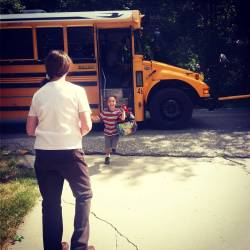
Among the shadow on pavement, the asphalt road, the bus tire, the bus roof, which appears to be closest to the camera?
the shadow on pavement

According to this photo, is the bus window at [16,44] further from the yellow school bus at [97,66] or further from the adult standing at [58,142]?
the adult standing at [58,142]

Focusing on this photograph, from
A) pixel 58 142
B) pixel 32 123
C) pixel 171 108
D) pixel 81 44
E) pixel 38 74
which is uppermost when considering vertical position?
pixel 81 44

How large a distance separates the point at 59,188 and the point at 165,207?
1.47 metres

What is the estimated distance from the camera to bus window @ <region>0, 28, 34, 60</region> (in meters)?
7.81

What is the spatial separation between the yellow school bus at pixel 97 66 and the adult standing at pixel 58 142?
5.02m

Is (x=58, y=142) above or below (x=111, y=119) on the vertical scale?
above

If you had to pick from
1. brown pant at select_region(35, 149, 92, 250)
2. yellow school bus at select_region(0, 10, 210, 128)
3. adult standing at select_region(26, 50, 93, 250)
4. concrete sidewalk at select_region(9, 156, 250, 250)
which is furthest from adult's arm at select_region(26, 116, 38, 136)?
yellow school bus at select_region(0, 10, 210, 128)

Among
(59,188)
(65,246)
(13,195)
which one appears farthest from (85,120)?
(13,195)

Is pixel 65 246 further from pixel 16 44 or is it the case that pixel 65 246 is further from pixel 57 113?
pixel 16 44

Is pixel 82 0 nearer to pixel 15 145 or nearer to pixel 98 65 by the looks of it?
pixel 98 65

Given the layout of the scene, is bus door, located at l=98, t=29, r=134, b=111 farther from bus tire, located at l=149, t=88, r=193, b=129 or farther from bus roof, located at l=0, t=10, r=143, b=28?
bus tire, located at l=149, t=88, r=193, b=129

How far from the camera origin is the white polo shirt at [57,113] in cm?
279

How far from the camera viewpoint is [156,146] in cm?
659

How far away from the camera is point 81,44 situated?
305 inches
